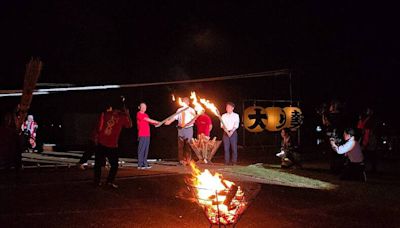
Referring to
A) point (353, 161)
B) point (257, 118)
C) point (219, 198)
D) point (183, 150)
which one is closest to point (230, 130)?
point (183, 150)

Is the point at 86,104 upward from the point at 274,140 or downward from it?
upward

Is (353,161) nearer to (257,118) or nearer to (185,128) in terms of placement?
(185,128)

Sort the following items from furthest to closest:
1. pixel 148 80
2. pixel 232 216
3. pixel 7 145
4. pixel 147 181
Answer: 1. pixel 148 80
2. pixel 7 145
3. pixel 147 181
4. pixel 232 216

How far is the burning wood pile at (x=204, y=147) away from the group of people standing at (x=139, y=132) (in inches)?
9.7

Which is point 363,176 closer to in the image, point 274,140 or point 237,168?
point 237,168

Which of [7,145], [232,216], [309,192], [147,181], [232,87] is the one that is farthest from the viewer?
[232,87]

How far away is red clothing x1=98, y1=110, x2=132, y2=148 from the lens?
8.47m

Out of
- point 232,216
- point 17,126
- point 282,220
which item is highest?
point 17,126

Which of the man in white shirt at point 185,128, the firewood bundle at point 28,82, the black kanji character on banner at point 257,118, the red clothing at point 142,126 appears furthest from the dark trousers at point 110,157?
the black kanji character on banner at point 257,118

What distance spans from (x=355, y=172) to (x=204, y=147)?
16.4 ft

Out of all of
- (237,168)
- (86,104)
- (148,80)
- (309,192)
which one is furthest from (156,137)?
(309,192)

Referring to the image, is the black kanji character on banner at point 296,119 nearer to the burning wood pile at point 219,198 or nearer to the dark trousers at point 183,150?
the dark trousers at point 183,150

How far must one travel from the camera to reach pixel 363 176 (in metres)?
9.88

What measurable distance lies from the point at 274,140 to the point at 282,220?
48.4 ft
